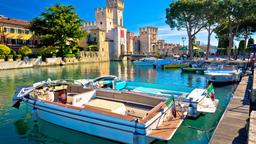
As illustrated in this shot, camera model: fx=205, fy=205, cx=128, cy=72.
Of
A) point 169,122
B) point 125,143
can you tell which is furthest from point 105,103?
point 169,122

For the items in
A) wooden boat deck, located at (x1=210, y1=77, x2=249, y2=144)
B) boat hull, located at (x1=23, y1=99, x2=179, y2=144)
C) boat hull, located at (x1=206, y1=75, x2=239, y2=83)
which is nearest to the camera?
wooden boat deck, located at (x1=210, y1=77, x2=249, y2=144)

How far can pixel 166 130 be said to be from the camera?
21.0 feet

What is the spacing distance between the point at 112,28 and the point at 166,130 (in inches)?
3012

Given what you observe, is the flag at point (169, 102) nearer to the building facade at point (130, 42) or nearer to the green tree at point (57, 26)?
the green tree at point (57, 26)

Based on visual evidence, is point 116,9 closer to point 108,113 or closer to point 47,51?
point 47,51

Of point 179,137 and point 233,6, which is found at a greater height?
point 233,6

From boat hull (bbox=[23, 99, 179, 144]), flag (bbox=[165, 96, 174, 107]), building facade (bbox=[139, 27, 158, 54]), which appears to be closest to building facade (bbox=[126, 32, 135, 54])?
building facade (bbox=[139, 27, 158, 54])

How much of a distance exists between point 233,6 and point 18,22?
159 feet

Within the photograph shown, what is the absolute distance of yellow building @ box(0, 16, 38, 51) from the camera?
154ft

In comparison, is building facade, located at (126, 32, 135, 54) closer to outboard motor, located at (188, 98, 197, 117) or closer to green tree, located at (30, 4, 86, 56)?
green tree, located at (30, 4, 86, 56)

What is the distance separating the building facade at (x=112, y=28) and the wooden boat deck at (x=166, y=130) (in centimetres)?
6942

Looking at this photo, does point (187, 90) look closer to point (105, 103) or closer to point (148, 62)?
point (105, 103)

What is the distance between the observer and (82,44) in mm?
74688

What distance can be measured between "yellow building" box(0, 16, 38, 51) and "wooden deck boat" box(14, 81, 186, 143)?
44214 mm
